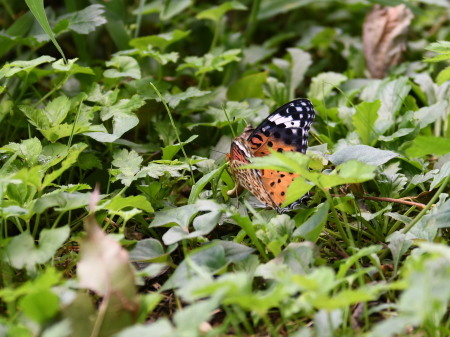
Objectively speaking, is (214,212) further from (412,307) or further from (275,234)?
(412,307)

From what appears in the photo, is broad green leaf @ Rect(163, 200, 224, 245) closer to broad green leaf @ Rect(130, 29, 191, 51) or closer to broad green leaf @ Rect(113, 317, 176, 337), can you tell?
broad green leaf @ Rect(113, 317, 176, 337)

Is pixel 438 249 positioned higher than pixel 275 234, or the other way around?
pixel 438 249

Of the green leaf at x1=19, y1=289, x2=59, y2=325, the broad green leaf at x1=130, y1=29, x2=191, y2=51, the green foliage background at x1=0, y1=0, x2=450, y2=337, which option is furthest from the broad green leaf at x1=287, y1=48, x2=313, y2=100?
the green leaf at x1=19, y1=289, x2=59, y2=325

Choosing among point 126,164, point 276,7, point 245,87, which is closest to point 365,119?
point 245,87

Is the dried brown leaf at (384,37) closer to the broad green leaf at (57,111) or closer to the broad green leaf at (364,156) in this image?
the broad green leaf at (364,156)

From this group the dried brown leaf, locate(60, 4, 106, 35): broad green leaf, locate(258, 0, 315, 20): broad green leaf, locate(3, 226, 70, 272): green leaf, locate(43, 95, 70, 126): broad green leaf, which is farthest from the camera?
locate(258, 0, 315, 20): broad green leaf

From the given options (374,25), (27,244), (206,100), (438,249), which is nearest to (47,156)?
(27,244)

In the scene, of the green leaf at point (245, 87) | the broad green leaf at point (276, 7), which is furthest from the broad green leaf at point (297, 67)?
the broad green leaf at point (276, 7)
